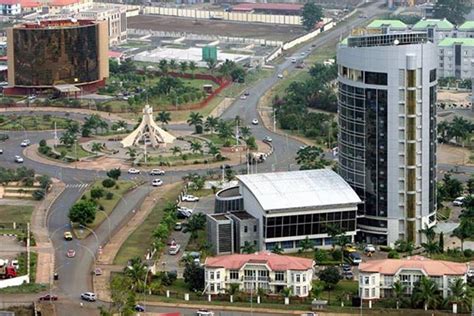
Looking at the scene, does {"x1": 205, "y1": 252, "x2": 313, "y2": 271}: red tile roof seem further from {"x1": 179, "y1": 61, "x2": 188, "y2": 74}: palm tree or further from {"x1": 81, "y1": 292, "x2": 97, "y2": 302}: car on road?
{"x1": 179, "y1": 61, "x2": 188, "y2": 74}: palm tree

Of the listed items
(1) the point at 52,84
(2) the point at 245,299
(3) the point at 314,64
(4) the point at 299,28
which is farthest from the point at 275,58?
(2) the point at 245,299

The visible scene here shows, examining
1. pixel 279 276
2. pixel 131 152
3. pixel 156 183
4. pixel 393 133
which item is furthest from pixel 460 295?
pixel 131 152

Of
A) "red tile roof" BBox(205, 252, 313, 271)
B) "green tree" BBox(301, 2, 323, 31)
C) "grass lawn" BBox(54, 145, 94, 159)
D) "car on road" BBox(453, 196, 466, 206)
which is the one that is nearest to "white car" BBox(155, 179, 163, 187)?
"grass lawn" BBox(54, 145, 94, 159)

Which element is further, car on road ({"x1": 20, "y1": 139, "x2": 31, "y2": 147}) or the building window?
car on road ({"x1": 20, "y1": 139, "x2": 31, "y2": 147})

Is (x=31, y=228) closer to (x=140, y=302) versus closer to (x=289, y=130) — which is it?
(x=140, y=302)

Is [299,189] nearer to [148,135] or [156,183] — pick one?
[156,183]
